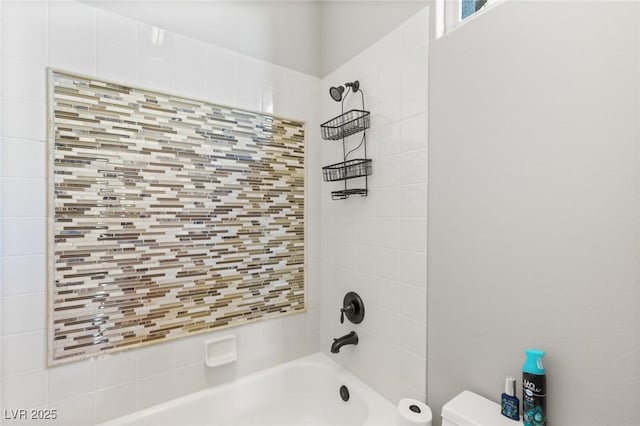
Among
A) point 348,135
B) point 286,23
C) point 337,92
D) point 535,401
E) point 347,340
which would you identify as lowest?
point 347,340

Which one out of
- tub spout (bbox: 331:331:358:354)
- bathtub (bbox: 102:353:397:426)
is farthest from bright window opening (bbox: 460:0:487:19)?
bathtub (bbox: 102:353:397:426)

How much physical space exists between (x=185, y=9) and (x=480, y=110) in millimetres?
1443

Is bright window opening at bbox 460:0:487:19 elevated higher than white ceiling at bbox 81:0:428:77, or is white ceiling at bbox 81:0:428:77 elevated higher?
white ceiling at bbox 81:0:428:77

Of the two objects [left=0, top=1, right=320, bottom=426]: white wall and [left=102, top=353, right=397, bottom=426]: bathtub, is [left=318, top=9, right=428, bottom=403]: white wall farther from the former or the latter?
[left=0, top=1, right=320, bottom=426]: white wall

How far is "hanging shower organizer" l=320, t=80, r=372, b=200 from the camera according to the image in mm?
1528

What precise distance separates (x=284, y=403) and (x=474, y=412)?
1124 mm

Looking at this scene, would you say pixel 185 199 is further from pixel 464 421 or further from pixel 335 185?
pixel 464 421

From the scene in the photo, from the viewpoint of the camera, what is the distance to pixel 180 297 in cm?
146

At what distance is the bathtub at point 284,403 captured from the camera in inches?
55.0

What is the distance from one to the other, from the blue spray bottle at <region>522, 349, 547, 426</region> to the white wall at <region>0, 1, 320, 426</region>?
1276 mm

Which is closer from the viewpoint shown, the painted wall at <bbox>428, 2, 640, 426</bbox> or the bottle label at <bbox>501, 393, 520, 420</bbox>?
the painted wall at <bbox>428, 2, 640, 426</bbox>

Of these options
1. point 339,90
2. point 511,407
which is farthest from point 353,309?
point 339,90

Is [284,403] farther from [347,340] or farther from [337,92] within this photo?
[337,92]

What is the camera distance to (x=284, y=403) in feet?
5.61
